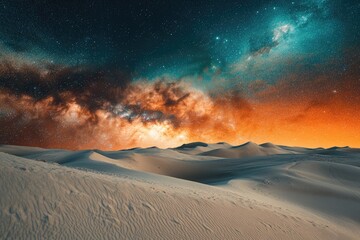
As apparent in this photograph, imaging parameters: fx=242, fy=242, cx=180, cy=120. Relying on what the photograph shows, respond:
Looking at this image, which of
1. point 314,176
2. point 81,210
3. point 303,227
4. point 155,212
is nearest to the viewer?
point 81,210

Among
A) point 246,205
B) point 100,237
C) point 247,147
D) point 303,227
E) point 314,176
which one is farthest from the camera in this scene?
point 247,147

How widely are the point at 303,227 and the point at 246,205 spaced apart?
1.23 metres

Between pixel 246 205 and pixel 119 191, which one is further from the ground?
pixel 119 191

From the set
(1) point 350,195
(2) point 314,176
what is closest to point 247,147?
(2) point 314,176

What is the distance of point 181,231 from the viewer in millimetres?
3707

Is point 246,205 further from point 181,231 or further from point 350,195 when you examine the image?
point 350,195

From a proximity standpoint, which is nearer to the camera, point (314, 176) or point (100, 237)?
point (100, 237)

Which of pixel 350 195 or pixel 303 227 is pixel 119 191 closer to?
pixel 303 227

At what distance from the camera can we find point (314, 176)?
40.7 feet

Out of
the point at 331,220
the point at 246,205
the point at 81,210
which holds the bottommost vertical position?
the point at 331,220

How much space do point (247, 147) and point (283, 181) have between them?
30197 mm

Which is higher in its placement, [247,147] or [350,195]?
[247,147]

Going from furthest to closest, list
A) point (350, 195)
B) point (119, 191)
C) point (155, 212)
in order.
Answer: point (350, 195), point (119, 191), point (155, 212)

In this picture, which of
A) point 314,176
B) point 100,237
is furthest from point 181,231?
point 314,176
